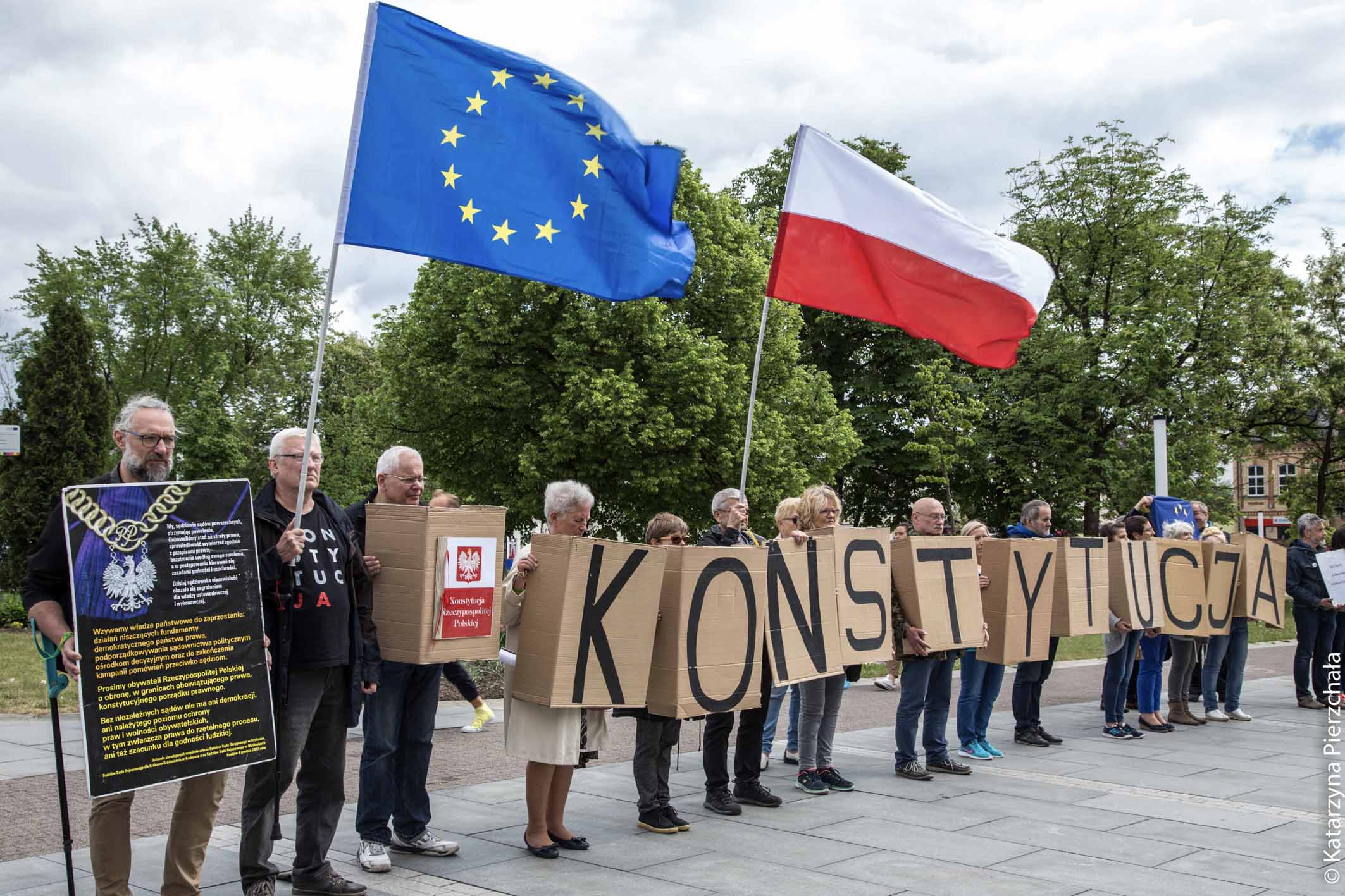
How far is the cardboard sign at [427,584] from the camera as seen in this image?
5.92 metres

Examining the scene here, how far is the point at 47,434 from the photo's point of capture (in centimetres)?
2475

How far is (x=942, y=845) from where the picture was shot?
6676mm

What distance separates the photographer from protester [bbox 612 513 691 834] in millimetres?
6953

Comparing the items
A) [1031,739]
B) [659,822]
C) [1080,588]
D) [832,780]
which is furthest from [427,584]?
[1031,739]

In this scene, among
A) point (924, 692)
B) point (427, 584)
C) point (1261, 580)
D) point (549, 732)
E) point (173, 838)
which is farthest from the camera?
point (1261, 580)

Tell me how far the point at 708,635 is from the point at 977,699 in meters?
3.60

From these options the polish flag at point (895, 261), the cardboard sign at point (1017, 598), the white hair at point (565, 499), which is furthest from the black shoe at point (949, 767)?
the white hair at point (565, 499)

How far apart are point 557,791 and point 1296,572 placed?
1010cm

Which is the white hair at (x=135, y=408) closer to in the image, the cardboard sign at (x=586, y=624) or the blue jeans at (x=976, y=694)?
the cardboard sign at (x=586, y=624)

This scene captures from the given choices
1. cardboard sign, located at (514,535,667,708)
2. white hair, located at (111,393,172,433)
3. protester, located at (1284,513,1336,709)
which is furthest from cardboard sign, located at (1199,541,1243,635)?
white hair, located at (111,393,172,433)

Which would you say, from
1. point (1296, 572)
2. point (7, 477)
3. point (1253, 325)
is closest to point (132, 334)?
point (7, 477)

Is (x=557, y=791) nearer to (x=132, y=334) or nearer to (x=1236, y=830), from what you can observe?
(x=1236, y=830)

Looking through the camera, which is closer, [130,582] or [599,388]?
[130,582]

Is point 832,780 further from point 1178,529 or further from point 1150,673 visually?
point 1178,529
